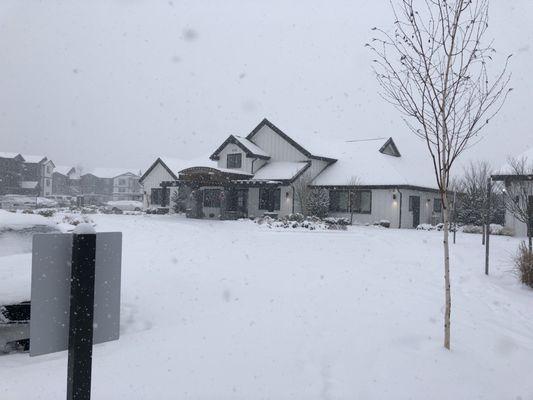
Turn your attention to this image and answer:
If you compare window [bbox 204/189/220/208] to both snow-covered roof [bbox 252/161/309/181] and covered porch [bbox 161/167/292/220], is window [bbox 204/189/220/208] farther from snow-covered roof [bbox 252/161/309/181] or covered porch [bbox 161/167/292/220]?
snow-covered roof [bbox 252/161/309/181]

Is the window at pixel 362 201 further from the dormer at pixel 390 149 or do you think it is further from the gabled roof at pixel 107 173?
the gabled roof at pixel 107 173

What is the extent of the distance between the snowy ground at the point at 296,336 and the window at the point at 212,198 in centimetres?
2025

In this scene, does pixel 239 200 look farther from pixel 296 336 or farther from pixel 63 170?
pixel 63 170

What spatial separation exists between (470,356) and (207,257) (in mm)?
7965

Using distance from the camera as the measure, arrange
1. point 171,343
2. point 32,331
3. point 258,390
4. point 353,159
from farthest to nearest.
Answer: point 353,159 → point 171,343 → point 258,390 → point 32,331

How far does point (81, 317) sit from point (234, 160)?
31.2m

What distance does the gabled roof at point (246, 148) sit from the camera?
105ft

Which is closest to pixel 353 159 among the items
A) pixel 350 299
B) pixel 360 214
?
pixel 360 214

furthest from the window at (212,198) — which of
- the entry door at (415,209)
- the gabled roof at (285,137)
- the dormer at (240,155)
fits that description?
the entry door at (415,209)

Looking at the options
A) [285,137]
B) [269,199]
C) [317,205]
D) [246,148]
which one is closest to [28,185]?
[246,148]

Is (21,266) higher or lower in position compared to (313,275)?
higher

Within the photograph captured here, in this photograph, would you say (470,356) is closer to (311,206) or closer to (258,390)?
(258,390)

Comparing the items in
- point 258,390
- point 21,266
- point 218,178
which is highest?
point 218,178

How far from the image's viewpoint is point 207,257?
1218cm
